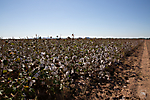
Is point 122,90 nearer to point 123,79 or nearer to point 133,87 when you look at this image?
point 133,87

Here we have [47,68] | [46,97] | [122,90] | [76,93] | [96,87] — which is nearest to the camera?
[47,68]

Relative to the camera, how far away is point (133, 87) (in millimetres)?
6113

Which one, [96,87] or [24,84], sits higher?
[24,84]

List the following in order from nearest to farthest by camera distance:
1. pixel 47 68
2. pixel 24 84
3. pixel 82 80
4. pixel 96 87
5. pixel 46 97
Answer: pixel 24 84, pixel 47 68, pixel 46 97, pixel 96 87, pixel 82 80

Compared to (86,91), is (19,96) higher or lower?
higher

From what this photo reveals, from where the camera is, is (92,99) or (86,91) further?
(86,91)

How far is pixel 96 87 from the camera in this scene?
20.8 feet

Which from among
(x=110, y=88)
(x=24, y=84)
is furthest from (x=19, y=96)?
(x=110, y=88)

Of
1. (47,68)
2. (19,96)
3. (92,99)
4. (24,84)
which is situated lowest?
(92,99)

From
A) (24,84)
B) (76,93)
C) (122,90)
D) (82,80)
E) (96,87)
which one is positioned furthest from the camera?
(82,80)

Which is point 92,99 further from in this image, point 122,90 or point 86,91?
point 122,90

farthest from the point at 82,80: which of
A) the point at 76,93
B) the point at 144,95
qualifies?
the point at 144,95

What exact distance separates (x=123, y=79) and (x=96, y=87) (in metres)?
2.32

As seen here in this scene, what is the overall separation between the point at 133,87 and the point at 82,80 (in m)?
2.98
